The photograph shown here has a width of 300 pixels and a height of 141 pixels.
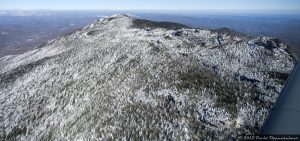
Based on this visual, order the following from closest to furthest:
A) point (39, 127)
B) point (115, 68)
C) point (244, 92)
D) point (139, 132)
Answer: point (139, 132), point (244, 92), point (39, 127), point (115, 68)

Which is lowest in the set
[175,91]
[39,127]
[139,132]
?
[39,127]

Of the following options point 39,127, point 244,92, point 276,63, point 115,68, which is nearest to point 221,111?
point 244,92

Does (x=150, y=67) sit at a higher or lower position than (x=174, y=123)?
higher

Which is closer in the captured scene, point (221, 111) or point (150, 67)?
point (221, 111)

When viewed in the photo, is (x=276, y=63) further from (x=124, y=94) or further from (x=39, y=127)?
(x=39, y=127)

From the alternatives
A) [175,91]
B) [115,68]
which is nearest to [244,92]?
[175,91]

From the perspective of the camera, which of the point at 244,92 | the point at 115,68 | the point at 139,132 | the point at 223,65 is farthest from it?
the point at 115,68
